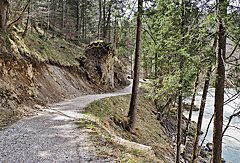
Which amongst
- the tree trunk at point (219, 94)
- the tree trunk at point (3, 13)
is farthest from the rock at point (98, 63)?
the tree trunk at point (219, 94)

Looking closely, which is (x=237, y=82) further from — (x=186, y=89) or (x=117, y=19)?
(x=117, y=19)

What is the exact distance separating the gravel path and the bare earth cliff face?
3.00 ft

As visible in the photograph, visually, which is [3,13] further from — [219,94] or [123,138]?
[219,94]

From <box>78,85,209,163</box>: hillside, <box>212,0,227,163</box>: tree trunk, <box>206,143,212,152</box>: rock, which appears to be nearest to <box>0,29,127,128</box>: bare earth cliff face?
<box>78,85,209,163</box>: hillside

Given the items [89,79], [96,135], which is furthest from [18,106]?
[89,79]

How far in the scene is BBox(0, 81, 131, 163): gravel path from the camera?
3.25 meters

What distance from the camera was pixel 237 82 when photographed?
4.59 meters

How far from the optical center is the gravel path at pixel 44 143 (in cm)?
325

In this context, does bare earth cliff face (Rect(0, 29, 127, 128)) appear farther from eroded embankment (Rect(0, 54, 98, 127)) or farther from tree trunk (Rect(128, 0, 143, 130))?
tree trunk (Rect(128, 0, 143, 130))

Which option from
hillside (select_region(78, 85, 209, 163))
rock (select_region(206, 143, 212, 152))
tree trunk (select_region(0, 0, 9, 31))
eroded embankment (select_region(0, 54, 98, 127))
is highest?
tree trunk (select_region(0, 0, 9, 31))

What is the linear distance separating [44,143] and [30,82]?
539 cm

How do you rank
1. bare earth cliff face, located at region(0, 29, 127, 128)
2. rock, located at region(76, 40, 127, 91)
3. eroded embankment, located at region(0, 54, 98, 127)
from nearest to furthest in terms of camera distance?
eroded embankment, located at region(0, 54, 98, 127)
bare earth cliff face, located at region(0, 29, 127, 128)
rock, located at region(76, 40, 127, 91)

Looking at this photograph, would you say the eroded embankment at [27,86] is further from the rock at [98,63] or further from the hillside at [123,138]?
the rock at [98,63]

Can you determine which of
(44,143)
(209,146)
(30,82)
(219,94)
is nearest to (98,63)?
(30,82)
